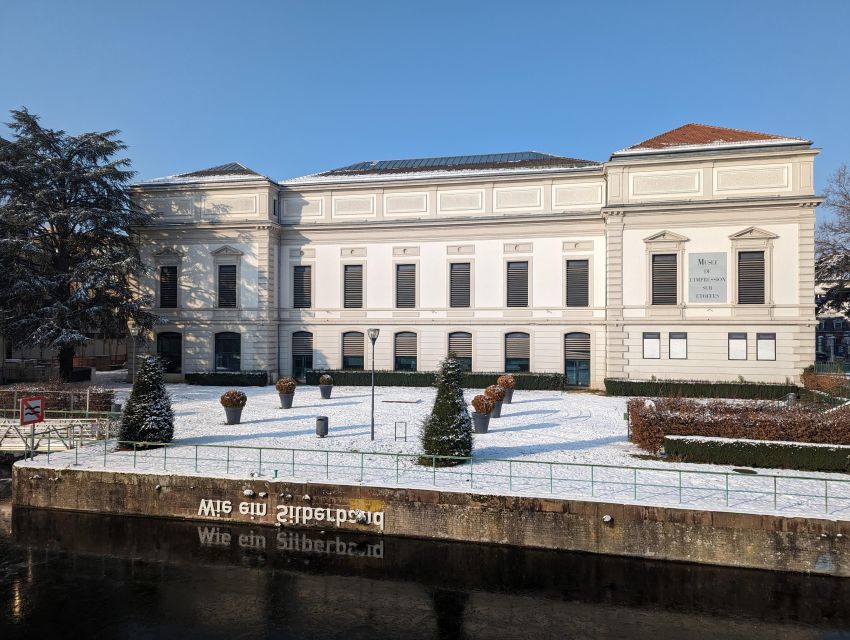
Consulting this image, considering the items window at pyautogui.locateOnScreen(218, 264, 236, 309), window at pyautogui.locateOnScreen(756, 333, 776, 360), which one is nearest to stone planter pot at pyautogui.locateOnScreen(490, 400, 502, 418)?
window at pyautogui.locateOnScreen(756, 333, 776, 360)

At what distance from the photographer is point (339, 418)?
2064 cm

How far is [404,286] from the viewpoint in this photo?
33.1m

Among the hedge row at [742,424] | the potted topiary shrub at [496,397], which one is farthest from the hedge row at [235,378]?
the hedge row at [742,424]

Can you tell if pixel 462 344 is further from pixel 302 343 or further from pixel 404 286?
pixel 302 343

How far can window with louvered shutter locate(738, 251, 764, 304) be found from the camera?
27.6 m

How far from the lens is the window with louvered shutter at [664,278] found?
94.0 feet

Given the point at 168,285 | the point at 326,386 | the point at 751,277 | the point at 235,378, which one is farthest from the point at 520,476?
the point at 168,285

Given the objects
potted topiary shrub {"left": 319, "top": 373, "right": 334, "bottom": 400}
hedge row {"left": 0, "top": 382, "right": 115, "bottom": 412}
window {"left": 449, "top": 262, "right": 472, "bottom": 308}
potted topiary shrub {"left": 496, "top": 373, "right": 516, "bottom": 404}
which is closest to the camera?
hedge row {"left": 0, "top": 382, "right": 115, "bottom": 412}

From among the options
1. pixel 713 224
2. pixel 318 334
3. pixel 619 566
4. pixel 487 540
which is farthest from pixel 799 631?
pixel 318 334

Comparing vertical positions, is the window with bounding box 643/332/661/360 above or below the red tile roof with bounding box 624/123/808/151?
below

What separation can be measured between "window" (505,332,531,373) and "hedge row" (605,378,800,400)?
494cm

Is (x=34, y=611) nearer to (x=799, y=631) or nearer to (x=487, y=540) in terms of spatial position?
(x=487, y=540)

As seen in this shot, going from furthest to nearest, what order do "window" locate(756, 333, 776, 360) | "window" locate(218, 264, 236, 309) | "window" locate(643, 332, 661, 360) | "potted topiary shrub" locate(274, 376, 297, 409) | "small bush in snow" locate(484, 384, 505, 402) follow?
"window" locate(218, 264, 236, 309)
"window" locate(643, 332, 661, 360)
"window" locate(756, 333, 776, 360)
"potted topiary shrub" locate(274, 376, 297, 409)
"small bush in snow" locate(484, 384, 505, 402)

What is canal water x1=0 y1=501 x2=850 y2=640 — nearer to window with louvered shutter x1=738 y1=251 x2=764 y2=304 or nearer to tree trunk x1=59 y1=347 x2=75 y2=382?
tree trunk x1=59 y1=347 x2=75 y2=382
